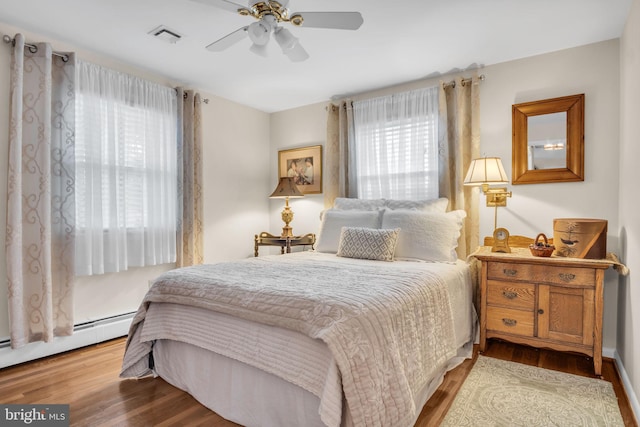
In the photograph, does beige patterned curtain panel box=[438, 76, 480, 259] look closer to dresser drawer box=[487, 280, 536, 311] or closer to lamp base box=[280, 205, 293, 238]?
dresser drawer box=[487, 280, 536, 311]

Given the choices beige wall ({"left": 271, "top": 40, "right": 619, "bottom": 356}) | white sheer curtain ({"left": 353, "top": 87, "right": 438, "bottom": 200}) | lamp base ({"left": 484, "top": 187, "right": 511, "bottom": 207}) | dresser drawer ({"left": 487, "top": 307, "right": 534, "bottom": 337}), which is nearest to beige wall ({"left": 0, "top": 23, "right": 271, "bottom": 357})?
white sheer curtain ({"left": 353, "top": 87, "right": 438, "bottom": 200})

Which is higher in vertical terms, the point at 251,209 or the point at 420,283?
the point at 251,209

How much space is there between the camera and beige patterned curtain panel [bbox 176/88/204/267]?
3.46m

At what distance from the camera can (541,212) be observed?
113 inches

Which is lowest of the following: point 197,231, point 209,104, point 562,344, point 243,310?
point 562,344

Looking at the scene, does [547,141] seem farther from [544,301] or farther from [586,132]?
[544,301]

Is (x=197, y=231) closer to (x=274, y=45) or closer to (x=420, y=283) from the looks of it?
(x=274, y=45)

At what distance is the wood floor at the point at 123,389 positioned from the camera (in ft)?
5.96

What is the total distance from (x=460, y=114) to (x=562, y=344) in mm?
1964

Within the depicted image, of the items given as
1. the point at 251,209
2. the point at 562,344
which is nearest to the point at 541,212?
the point at 562,344

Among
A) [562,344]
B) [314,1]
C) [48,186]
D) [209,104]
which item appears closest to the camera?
[314,1]

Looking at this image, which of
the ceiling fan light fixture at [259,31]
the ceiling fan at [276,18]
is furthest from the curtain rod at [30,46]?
the ceiling fan light fixture at [259,31]

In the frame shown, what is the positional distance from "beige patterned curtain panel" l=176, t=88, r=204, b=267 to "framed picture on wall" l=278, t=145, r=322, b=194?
1166 mm

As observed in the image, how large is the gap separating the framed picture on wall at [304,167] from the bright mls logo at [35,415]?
301 cm
